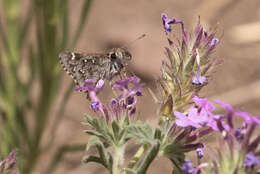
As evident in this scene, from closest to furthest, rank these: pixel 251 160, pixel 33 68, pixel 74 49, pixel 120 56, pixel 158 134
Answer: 1. pixel 251 160
2. pixel 158 134
3. pixel 120 56
4. pixel 33 68
5. pixel 74 49

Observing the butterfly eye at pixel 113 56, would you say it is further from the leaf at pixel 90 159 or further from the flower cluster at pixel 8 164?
the flower cluster at pixel 8 164

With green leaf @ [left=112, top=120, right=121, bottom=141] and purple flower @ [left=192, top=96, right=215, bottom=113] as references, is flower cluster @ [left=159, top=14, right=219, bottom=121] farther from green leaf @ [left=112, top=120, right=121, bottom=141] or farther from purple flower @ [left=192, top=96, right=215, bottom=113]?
green leaf @ [left=112, top=120, right=121, bottom=141]

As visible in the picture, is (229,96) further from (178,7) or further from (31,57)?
(31,57)

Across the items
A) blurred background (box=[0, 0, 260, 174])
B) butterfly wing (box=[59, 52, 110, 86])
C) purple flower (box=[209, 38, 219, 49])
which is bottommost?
blurred background (box=[0, 0, 260, 174])

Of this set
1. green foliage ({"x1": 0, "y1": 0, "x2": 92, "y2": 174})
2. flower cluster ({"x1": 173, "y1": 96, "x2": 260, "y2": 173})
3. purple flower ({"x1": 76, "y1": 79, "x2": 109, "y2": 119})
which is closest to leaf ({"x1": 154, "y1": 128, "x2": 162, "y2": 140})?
flower cluster ({"x1": 173, "y1": 96, "x2": 260, "y2": 173})

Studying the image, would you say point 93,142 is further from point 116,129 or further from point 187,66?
point 187,66

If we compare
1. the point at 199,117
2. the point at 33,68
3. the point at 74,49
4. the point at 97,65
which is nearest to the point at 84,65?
the point at 97,65

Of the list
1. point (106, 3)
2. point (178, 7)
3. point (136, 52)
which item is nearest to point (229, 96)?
point (136, 52)

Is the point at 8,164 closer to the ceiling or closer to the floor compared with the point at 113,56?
closer to the floor

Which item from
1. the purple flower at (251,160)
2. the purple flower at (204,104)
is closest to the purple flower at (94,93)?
the purple flower at (204,104)
